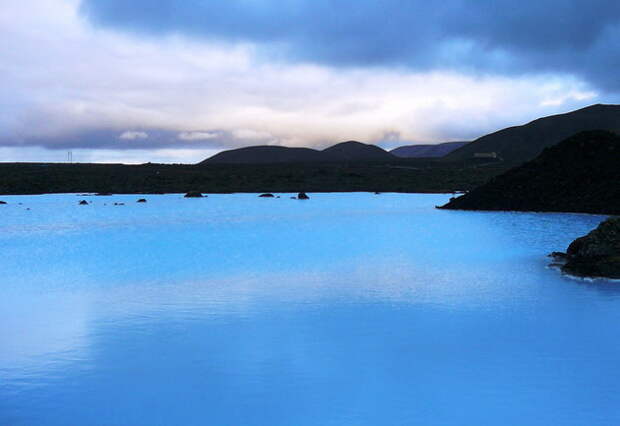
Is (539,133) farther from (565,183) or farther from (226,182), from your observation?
(565,183)

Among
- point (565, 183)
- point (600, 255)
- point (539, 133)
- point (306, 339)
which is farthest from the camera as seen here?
point (539, 133)

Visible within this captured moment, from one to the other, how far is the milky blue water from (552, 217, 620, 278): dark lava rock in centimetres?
48

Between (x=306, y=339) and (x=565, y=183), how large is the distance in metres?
31.6

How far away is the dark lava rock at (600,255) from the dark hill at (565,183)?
19.6 m

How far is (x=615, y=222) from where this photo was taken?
15352 mm

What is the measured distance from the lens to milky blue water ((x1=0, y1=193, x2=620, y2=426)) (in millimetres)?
6949

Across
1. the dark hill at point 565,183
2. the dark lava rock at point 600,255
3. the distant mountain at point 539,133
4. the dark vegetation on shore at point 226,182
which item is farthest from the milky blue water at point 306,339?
the distant mountain at point 539,133

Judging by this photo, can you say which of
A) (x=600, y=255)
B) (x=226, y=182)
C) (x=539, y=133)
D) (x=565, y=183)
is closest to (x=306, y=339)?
(x=600, y=255)

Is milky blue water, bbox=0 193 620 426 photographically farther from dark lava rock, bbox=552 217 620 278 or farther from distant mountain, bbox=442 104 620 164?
distant mountain, bbox=442 104 620 164

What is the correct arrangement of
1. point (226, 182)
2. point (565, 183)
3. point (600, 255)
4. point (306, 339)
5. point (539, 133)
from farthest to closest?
1. point (539, 133)
2. point (226, 182)
3. point (565, 183)
4. point (600, 255)
5. point (306, 339)

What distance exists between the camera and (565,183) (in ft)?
120

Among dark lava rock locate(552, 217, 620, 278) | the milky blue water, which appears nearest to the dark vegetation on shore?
the milky blue water

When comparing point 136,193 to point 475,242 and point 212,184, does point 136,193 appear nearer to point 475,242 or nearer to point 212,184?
point 212,184

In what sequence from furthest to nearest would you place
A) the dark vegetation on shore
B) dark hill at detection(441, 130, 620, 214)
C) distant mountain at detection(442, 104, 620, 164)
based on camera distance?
distant mountain at detection(442, 104, 620, 164) → the dark vegetation on shore → dark hill at detection(441, 130, 620, 214)
